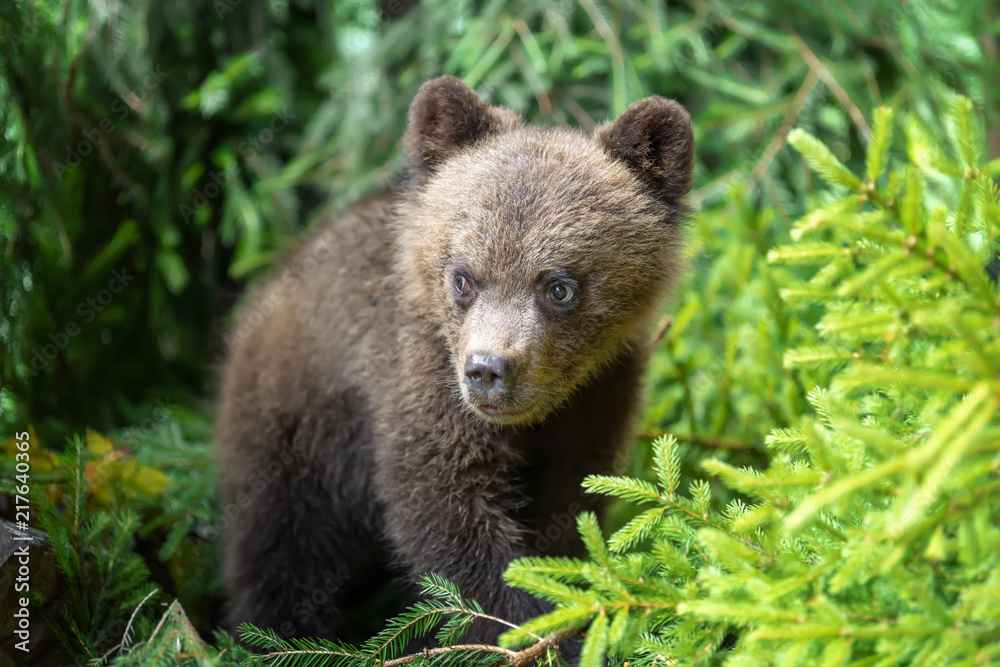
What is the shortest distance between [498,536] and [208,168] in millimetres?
3919

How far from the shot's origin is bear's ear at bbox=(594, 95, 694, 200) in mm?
3350

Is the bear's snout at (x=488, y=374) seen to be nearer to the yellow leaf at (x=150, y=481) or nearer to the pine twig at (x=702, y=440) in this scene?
the pine twig at (x=702, y=440)

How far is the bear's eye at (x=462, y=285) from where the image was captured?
325 centimetres

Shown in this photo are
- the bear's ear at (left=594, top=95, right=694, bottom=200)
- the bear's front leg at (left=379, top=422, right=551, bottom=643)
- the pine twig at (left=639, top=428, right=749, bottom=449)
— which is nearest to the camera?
the bear's front leg at (left=379, top=422, right=551, bottom=643)

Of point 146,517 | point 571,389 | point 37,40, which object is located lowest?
point 146,517

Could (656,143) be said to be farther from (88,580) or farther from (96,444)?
(96,444)

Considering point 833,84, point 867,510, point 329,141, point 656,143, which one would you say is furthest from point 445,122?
point 833,84

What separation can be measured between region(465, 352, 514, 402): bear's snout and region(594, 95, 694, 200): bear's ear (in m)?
1.17

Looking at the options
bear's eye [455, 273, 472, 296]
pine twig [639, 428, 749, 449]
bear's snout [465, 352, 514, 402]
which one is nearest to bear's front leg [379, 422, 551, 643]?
bear's snout [465, 352, 514, 402]

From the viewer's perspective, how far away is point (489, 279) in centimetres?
317

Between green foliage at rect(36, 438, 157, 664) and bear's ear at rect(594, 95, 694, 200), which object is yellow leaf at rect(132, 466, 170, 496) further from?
bear's ear at rect(594, 95, 694, 200)

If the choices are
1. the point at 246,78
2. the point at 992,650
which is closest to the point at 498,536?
the point at 992,650

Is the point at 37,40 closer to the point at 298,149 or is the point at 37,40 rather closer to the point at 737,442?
the point at 298,149

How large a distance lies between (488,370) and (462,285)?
48 centimetres
